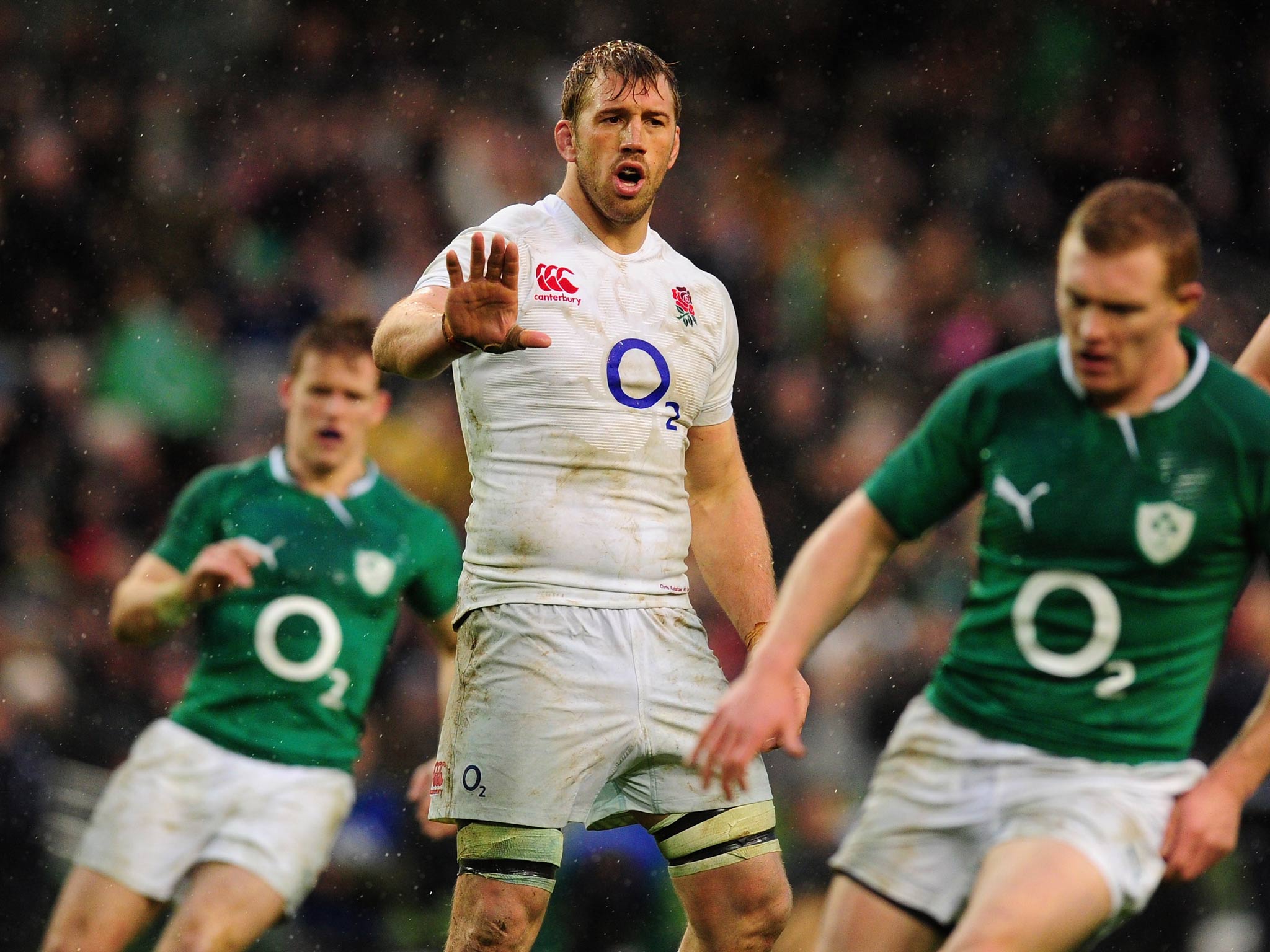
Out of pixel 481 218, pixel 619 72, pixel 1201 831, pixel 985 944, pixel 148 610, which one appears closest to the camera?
pixel 985 944

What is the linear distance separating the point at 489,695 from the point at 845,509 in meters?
1.19

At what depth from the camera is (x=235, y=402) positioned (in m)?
8.89

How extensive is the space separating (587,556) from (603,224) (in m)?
0.89

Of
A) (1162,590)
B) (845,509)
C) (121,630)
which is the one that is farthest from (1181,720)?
(121,630)

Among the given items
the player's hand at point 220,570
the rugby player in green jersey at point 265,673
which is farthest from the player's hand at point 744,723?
the rugby player in green jersey at point 265,673

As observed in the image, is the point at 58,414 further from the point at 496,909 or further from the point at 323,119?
the point at 496,909

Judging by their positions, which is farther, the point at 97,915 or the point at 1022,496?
the point at 97,915

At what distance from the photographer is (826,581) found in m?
3.18

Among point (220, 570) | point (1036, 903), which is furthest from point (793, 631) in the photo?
point (220, 570)

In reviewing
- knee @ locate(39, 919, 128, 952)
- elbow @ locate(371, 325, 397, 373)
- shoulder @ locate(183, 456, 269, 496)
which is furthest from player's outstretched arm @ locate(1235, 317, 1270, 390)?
knee @ locate(39, 919, 128, 952)

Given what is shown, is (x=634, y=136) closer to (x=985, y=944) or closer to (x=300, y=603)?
(x=300, y=603)

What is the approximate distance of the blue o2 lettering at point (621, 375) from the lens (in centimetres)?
420

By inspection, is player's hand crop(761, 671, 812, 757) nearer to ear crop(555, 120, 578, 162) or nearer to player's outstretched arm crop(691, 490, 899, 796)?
player's outstretched arm crop(691, 490, 899, 796)

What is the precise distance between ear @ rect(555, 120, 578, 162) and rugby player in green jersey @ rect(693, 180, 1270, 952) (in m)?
1.57
